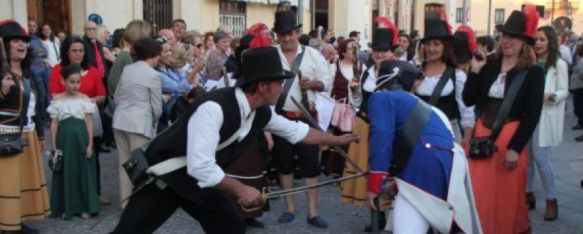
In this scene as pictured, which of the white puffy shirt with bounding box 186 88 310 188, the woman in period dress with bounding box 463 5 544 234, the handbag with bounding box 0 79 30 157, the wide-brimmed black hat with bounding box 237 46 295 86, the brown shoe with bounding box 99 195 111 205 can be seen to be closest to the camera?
the white puffy shirt with bounding box 186 88 310 188

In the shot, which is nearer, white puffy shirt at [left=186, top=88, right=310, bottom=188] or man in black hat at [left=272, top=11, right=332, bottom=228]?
white puffy shirt at [left=186, top=88, right=310, bottom=188]

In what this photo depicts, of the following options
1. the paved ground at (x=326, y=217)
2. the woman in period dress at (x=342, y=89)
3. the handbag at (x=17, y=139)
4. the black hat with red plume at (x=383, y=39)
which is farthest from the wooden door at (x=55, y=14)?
the black hat with red plume at (x=383, y=39)

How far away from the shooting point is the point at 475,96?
203 inches

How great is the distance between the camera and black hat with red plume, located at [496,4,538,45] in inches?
192

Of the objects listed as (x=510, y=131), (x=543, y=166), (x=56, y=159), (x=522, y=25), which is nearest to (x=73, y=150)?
(x=56, y=159)

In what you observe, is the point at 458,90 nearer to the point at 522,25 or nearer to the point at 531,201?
the point at 522,25

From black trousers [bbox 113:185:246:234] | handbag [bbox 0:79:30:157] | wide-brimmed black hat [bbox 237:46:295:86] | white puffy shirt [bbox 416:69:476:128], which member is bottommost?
black trousers [bbox 113:185:246:234]

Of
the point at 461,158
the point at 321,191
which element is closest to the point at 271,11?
the point at 321,191

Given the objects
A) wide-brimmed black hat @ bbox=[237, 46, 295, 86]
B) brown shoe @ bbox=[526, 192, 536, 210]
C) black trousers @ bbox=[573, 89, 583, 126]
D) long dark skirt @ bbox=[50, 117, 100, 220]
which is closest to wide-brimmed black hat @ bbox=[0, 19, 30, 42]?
long dark skirt @ bbox=[50, 117, 100, 220]

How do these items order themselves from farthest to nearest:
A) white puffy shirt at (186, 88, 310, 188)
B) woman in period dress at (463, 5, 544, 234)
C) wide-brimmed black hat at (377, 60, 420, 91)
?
1. woman in period dress at (463, 5, 544, 234)
2. wide-brimmed black hat at (377, 60, 420, 91)
3. white puffy shirt at (186, 88, 310, 188)

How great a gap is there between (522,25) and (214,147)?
2485 millimetres

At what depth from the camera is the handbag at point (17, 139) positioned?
5469mm

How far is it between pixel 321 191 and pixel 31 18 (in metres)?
7.56

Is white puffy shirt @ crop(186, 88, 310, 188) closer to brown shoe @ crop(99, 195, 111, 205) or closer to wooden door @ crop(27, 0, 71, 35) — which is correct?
brown shoe @ crop(99, 195, 111, 205)
